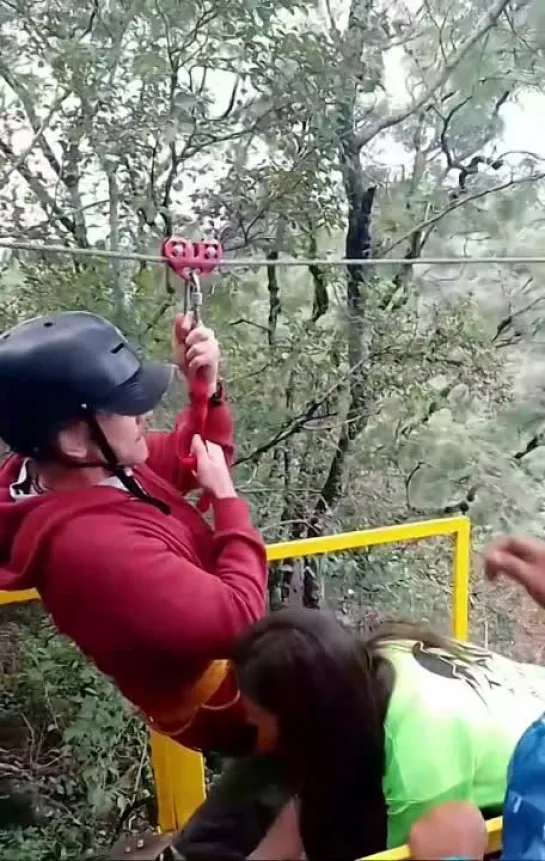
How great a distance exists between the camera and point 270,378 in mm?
1434

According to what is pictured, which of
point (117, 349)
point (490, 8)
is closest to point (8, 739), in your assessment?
point (117, 349)

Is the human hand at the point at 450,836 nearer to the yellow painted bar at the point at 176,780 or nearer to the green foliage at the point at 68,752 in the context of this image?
the yellow painted bar at the point at 176,780

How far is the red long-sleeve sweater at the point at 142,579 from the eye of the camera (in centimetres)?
63

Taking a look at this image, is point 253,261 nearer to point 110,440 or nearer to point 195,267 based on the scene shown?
point 195,267

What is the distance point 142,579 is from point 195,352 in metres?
0.21

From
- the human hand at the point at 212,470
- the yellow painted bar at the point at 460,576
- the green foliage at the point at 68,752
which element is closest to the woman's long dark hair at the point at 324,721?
the human hand at the point at 212,470

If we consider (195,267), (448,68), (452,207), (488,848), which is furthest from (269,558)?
(448,68)

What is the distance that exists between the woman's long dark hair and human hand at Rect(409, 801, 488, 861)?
0.05 meters

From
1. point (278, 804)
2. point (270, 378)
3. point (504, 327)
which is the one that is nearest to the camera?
point (278, 804)

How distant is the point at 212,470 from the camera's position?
729mm

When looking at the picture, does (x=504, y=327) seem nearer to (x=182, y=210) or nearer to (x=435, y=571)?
(x=435, y=571)

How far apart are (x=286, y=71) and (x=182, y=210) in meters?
0.24

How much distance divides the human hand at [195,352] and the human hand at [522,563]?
25 cm

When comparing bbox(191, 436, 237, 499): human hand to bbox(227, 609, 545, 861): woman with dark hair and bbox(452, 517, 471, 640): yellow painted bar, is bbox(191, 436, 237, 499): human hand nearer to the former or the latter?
bbox(227, 609, 545, 861): woman with dark hair
